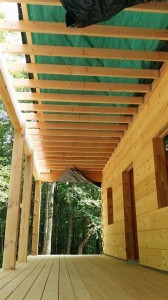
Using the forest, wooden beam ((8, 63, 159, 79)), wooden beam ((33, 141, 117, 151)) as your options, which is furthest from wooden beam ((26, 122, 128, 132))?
the forest

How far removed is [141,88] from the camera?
407 cm

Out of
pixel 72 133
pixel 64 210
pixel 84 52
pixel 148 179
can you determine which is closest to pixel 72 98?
pixel 84 52

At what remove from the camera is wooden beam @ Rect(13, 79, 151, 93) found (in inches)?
154

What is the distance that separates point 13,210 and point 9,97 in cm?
166

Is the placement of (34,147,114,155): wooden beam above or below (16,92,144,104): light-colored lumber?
below

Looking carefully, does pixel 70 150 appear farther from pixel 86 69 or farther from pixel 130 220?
pixel 86 69

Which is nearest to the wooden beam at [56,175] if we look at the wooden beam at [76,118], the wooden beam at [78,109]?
the wooden beam at [76,118]

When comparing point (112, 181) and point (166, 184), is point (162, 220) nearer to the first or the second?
point (166, 184)

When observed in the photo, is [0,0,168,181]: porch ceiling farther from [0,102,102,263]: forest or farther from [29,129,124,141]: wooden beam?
[0,102,102,263]: forest

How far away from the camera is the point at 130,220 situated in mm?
5430

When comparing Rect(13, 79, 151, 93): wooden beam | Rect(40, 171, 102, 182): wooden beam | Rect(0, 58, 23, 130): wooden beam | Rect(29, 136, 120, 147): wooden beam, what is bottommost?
Rect(40, 171, 102, 182): wooden beam

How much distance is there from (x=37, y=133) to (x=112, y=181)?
2.32m

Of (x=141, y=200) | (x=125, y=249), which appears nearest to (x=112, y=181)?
(x=125, y=249)

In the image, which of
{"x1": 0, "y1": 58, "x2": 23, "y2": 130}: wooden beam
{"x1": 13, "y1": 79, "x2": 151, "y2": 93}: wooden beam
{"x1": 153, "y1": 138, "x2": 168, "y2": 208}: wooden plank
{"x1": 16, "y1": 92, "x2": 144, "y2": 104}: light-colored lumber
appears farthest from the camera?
{"x1": 16, "y1": 92, "x2": 144, "y2": 104}: light-colored lumber
